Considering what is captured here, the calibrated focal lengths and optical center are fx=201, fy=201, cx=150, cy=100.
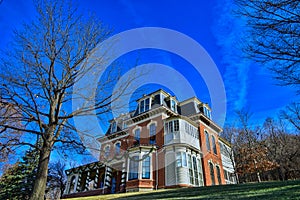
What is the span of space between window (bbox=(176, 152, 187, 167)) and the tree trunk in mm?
11414

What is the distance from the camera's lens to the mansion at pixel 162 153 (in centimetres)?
1631

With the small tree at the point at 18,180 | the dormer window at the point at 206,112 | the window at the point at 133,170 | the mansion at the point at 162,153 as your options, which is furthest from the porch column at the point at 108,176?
the dormer window at the point at 206,112

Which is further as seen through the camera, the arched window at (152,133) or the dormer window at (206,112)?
the dormer window at (206,112)

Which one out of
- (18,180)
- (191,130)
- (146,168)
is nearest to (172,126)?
(191,130)

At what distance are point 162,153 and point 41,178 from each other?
39.3 ft

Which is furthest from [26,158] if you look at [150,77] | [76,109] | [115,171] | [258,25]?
[258,25]

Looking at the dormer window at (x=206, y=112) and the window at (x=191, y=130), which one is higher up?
the dormer window at (x=206, y=112)

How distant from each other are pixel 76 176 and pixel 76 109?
1848 cm

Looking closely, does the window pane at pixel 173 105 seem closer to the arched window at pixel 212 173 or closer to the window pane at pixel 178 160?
the window pane at pixel 178 160

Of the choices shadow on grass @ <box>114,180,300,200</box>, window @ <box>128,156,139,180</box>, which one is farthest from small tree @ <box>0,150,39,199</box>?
shadow on grass @ <box>114,180,300,200</box>

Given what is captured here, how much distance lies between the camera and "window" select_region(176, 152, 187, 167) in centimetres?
1608

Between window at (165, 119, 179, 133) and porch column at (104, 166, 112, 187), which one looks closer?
window at (165, 119, 179, 133)

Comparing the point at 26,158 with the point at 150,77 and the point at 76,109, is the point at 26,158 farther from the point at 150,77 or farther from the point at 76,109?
the point at 150,77

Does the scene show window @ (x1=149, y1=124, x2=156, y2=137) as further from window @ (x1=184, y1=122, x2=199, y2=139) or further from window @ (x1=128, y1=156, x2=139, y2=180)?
window @ (x1=184, y1=122, x2=199, y2=139)
